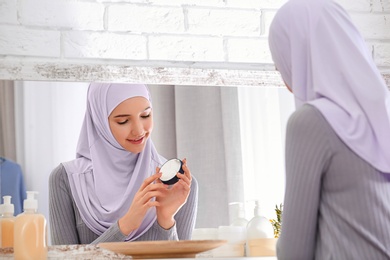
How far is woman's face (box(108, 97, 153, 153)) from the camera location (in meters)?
1.98

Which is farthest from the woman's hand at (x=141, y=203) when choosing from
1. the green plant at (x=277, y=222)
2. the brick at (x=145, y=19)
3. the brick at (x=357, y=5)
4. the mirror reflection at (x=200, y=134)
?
the brick at (x=357, y=5)

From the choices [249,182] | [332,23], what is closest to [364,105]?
[332,23]

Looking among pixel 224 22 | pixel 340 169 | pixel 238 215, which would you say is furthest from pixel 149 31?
pixel 340 169

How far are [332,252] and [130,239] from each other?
2.91ft

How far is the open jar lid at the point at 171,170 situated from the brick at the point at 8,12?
625 millimetres

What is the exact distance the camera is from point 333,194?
122cm

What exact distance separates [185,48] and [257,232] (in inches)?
24.2

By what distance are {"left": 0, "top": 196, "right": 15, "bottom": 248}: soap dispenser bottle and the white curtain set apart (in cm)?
8

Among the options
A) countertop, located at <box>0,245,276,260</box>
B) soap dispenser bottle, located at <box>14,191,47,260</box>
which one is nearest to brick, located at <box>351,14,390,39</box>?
countertop, located at <box>0,245,276,260</box>

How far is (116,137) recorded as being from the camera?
199 cm

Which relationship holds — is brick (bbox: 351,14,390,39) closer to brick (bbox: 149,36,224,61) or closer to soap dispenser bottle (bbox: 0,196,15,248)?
brick (bbox: 149,36,224,61)

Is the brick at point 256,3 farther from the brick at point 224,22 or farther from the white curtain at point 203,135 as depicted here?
the white curtain at point 203,135

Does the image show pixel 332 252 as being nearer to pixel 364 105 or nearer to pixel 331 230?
pixel 331 230

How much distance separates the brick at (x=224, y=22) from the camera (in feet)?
7.02
